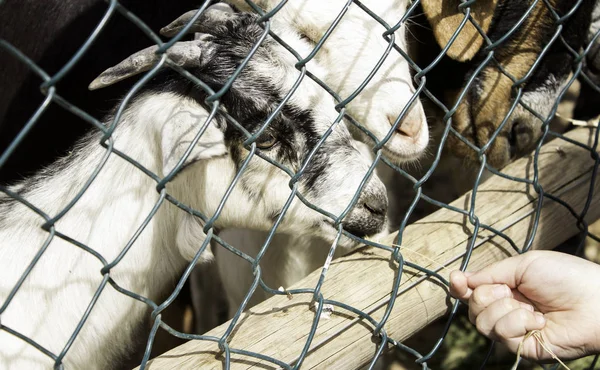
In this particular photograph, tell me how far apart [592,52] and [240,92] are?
6.71 ft

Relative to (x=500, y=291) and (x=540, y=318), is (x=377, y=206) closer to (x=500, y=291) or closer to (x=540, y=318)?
(x=500, y=291)

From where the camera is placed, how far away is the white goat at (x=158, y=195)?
6.32ft

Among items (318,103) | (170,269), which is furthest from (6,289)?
(318,103)

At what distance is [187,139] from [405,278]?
0.72 metres

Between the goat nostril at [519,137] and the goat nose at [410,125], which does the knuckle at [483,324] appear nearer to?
the goat nose at [410,125]

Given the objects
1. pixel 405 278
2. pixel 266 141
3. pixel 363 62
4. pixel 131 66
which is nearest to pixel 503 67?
pixel 363 62

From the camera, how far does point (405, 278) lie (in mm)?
1813

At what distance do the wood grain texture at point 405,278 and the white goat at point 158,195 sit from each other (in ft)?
0.94

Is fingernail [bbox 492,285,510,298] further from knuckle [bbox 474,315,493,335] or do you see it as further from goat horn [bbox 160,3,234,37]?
goat horn [bbox 160,3,234,37]

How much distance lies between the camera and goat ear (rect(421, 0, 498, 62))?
2.84 metres

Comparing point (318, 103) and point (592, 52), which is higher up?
point (592, 52)

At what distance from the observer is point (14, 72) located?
354 cm

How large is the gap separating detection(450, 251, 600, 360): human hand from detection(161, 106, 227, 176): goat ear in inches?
29.9

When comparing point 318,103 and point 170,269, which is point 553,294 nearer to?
point 318,103
